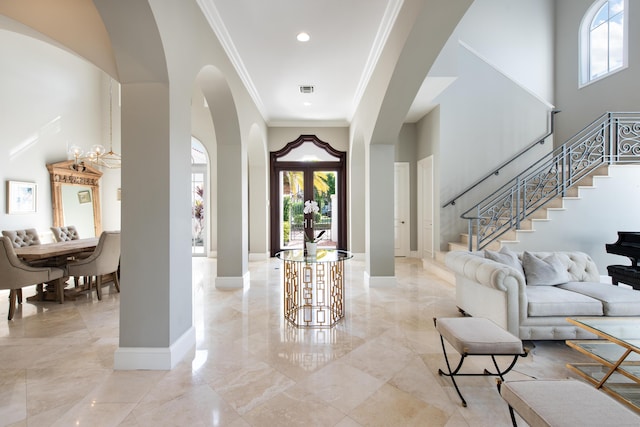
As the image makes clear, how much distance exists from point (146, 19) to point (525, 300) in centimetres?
376

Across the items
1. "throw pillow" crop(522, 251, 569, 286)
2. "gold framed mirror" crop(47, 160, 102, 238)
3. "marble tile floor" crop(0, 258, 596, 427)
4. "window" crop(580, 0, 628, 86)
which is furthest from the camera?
"gold framed mirror" crop(47, 160, 102, 238)

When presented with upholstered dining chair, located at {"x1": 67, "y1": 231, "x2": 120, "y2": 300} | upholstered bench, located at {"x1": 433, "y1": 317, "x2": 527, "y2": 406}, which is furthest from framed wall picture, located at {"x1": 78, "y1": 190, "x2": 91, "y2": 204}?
upholstered bench, located at {"x1": 433, "y1": 317, "x2": 527, "y2": 406}

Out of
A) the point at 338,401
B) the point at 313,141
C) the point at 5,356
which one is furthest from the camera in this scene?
the point at 313,141

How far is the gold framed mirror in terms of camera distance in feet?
21.3

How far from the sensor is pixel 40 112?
6145 millimetres

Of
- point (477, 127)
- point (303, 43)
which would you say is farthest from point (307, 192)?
point (303, 43)

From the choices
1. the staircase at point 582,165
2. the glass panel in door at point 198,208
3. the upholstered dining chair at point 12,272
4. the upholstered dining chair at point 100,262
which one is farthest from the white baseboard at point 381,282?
the glass panel in door at point 198,208

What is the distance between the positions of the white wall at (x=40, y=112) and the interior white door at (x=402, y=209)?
294 inches

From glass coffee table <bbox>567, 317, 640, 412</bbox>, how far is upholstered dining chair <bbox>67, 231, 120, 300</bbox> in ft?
17.6

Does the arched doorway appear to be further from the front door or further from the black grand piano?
the black grand piano

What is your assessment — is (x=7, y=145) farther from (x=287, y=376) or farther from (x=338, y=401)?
(x=338, y=401)

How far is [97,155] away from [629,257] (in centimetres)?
851

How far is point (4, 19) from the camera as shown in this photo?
2.50 m

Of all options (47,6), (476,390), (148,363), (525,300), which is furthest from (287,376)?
(47,6)
